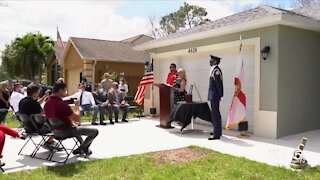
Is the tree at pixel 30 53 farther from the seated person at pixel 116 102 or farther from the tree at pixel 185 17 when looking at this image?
the seated person at pixel 116 102

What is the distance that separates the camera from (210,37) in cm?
1016

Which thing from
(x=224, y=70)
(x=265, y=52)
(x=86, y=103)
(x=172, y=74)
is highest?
(x=265, y=52)

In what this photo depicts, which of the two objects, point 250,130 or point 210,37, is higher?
point 210,37

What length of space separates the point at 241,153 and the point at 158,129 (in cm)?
359

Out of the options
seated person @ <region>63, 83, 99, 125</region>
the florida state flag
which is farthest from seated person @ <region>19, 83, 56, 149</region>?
the florida state flag

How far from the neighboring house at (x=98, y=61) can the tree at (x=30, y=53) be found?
11018 millimetres

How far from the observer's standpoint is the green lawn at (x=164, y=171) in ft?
16.5

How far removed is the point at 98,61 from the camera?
19703 mm

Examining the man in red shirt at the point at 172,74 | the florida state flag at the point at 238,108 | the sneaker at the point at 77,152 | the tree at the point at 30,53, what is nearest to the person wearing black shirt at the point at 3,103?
the sneaker at the point at 77,152

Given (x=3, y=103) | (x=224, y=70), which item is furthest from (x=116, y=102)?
(x=224, y=70)

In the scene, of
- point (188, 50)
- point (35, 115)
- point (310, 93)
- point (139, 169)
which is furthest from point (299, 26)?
point (35, 115)

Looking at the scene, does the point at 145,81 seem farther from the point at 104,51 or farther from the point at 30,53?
the point at 30,53

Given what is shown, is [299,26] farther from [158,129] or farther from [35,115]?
[35,115]

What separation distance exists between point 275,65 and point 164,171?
4.43 meters
